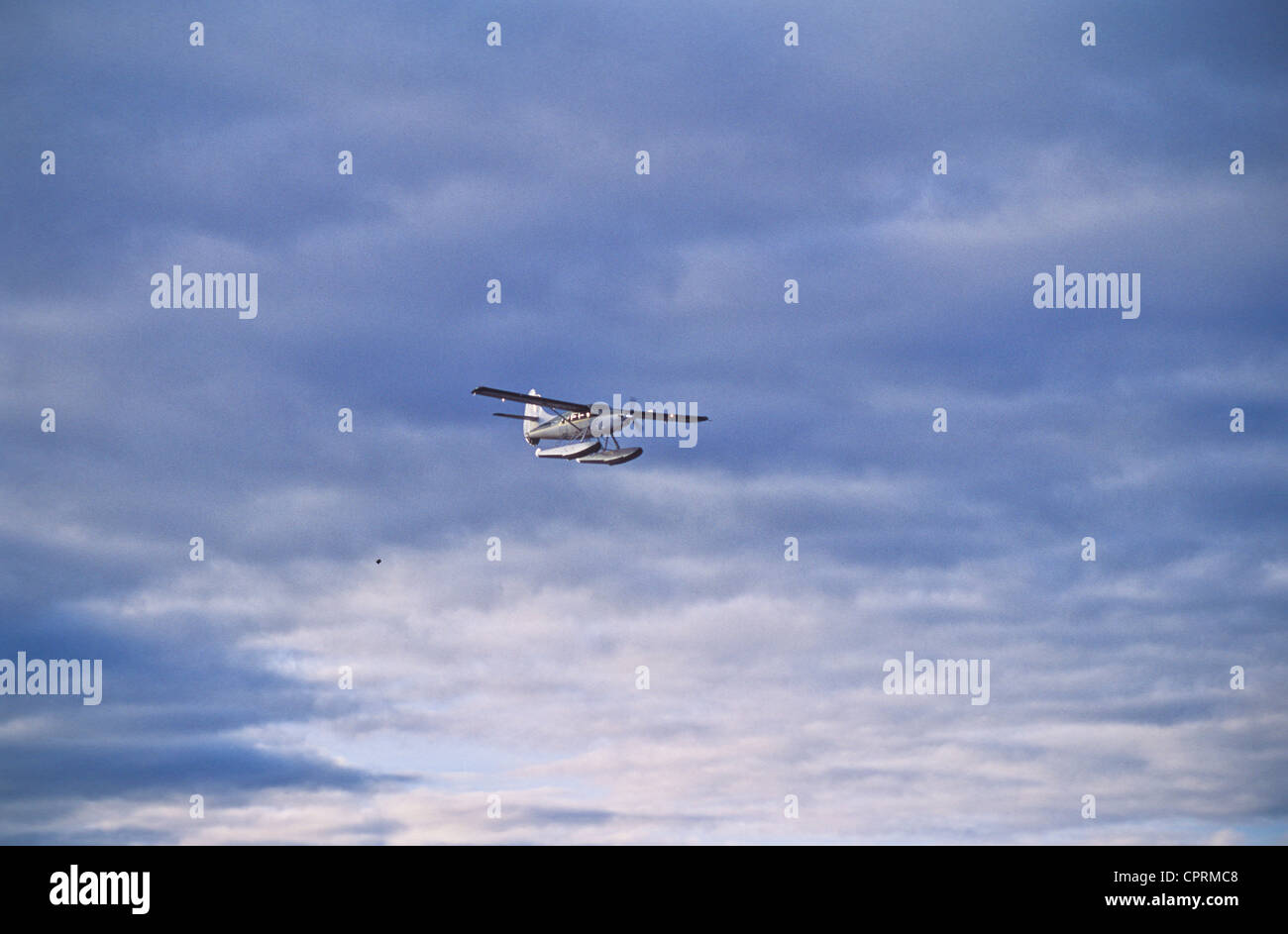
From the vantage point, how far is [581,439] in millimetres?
168875
